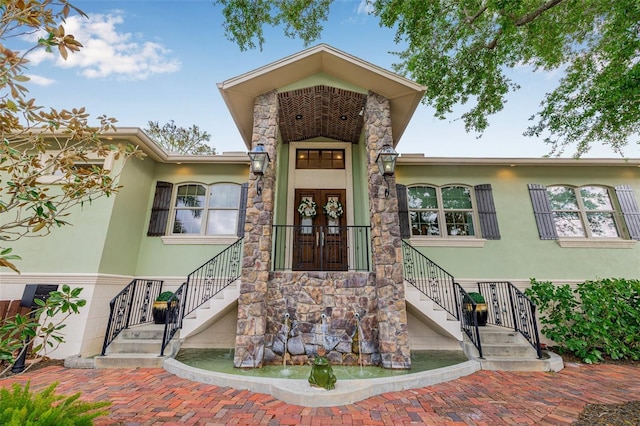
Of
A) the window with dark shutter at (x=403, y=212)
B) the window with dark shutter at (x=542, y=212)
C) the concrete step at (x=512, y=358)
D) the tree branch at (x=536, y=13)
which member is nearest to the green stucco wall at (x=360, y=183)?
the window with dark shutter at (x=403, y=212)

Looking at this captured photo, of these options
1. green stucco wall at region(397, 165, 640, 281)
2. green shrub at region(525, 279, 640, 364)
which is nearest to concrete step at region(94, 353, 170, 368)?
green stucco wall at region(397, 165, 640, 281)

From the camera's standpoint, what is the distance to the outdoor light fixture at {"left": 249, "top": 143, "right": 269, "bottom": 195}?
507cm

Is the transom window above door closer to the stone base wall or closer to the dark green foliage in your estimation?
the stone base wall

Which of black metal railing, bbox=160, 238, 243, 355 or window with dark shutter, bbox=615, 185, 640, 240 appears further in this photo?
window with dark shutter, bbox=615, 185, 640, 240

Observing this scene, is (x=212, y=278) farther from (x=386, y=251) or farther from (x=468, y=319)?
(x=468, y=319)

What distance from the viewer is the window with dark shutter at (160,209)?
7.06m

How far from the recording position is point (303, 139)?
7.73 m

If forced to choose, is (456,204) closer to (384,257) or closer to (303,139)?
(384,257)

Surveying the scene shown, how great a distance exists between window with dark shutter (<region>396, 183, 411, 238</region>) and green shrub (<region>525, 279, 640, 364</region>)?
3.31m

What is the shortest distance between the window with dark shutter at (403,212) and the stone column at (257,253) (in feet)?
12.1

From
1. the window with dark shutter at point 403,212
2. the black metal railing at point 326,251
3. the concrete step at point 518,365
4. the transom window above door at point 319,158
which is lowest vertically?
the concrete step at point 518,365

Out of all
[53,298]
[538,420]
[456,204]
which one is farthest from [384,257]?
[53,298]

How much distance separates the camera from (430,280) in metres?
6.52

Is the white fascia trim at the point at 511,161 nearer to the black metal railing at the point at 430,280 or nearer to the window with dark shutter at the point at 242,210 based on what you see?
the black metal railing at the point at 430,280
